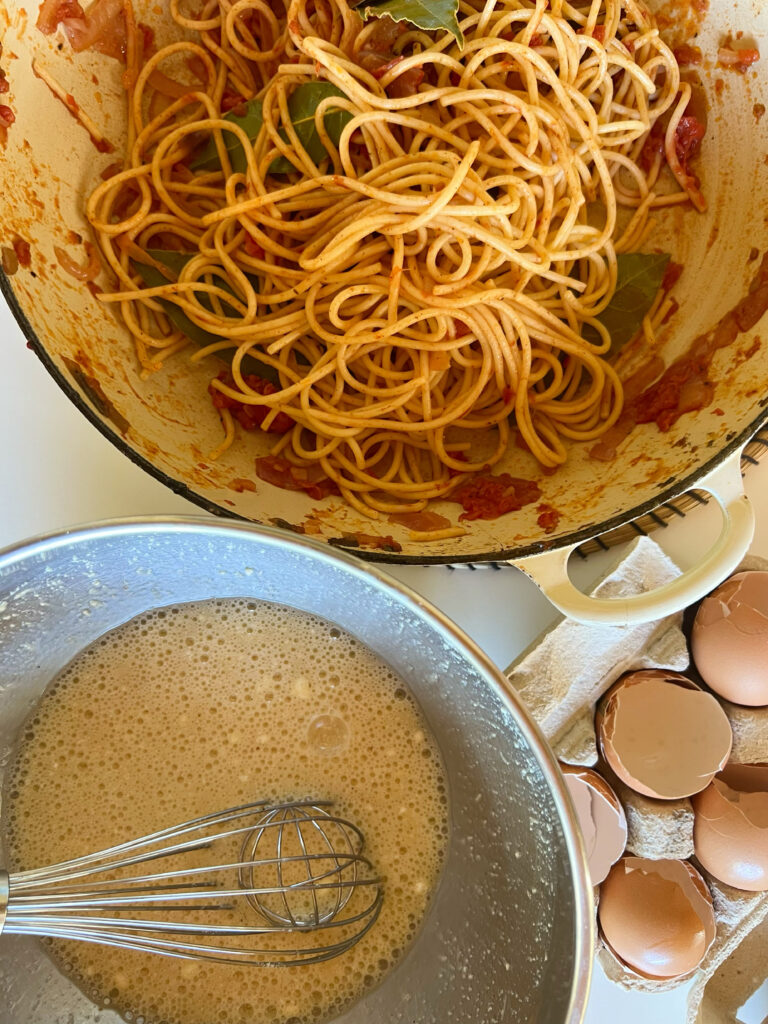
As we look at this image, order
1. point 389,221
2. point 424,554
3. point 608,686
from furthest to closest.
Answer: point 608,686, point 389,221, point 424,554

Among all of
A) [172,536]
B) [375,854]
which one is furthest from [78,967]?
[172,536]

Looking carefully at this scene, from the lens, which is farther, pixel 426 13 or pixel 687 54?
pixel 687 54

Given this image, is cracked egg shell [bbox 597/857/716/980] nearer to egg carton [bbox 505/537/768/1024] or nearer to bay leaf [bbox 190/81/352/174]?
egg carton [bbox 505/537/768/1024]

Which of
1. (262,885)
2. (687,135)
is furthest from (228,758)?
(687,135)

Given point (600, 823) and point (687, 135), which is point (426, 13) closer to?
point (687, 135)

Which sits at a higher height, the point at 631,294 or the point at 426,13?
the point at 426,13

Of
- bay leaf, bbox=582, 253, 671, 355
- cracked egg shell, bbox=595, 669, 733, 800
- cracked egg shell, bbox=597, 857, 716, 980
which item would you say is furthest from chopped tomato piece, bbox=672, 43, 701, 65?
cracked egg shell, bbox=597, 857, 716, 980
